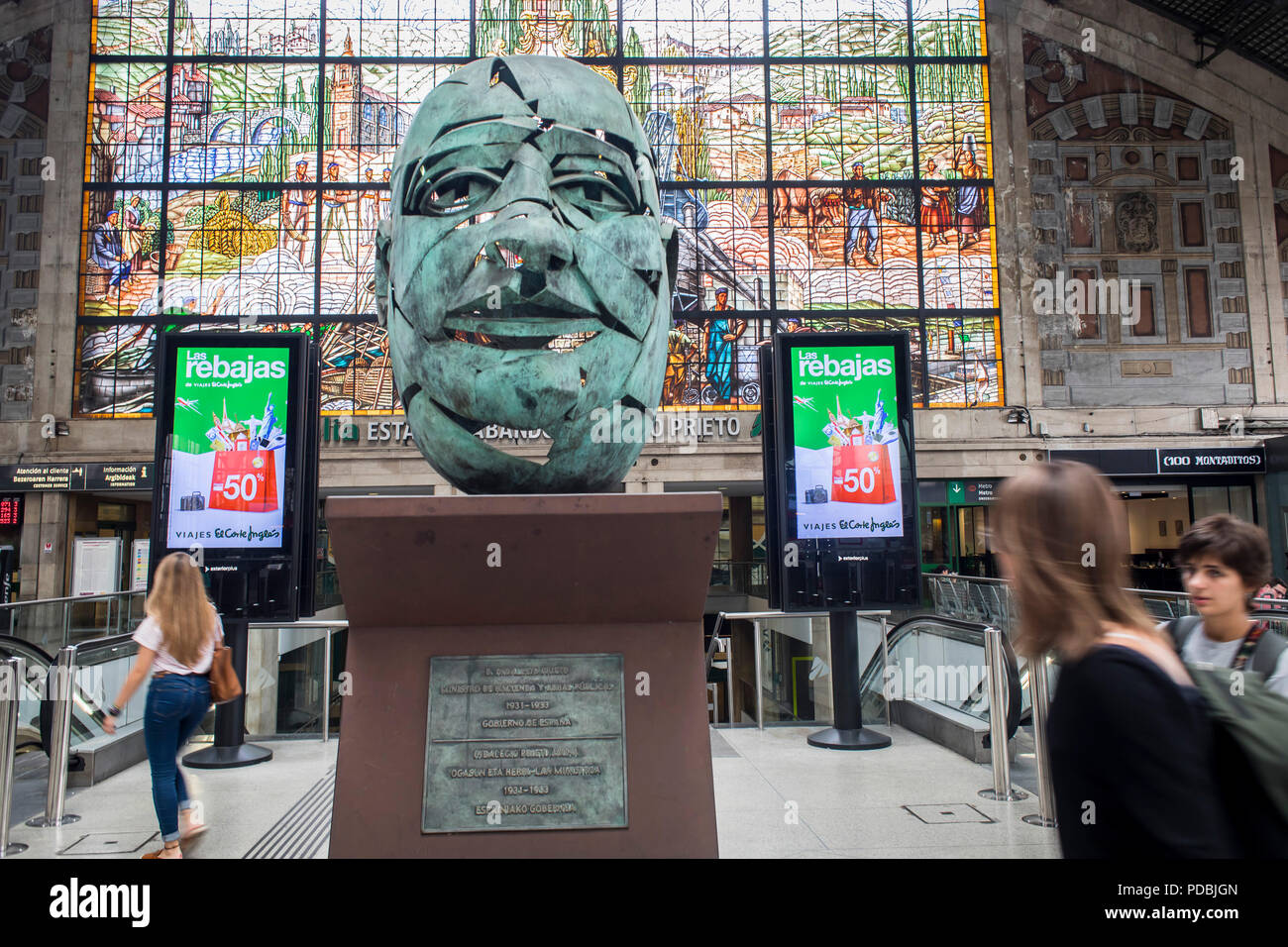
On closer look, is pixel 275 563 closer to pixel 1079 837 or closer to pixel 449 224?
pixel 449 224

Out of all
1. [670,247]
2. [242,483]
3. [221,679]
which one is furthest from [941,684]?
[242,483]

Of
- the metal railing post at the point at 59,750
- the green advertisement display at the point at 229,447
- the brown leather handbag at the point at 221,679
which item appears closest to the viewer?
the brown leather handbag at the point at 221,679

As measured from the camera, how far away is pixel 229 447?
24.5 ft

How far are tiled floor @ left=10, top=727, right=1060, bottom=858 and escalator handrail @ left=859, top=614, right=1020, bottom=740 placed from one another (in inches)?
21.9

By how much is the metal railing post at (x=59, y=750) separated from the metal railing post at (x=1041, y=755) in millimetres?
6616

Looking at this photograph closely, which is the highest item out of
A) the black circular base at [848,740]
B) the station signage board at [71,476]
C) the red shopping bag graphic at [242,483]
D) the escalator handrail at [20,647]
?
the station signage board at [71,476]

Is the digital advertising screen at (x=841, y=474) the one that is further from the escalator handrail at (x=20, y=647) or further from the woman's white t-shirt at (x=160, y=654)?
the escalator handrail at (x=20, y=647)

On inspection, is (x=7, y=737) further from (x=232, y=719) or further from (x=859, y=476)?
(x=859, y=476)

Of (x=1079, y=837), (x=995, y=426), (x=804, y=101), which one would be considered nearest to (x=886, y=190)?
(x=804, y=101)

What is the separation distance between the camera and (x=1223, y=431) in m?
24.0

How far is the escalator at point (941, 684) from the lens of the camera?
23.3 feet

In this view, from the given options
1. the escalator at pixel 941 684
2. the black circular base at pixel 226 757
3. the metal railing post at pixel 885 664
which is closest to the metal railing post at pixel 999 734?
the escalator at pixel 941 684

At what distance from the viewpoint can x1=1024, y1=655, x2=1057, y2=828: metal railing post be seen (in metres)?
5.41
